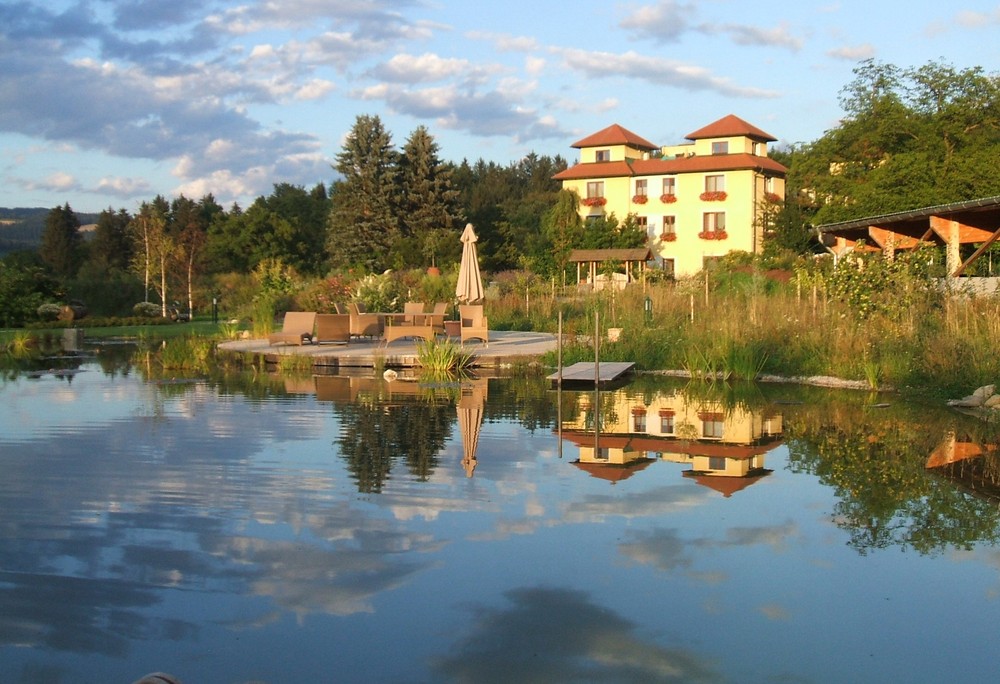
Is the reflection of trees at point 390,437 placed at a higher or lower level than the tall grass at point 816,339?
lower

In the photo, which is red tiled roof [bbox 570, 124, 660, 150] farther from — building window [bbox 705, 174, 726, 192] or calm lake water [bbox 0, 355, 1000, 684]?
calm lake water [bbox 0, 355, 1000, 684]

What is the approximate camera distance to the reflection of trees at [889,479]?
18.5ft

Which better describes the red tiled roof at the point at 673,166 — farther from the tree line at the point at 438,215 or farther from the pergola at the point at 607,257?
the pergola at the point at 607,257

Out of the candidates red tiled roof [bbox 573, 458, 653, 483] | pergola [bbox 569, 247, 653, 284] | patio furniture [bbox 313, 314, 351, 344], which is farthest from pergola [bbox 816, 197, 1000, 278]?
pergola [bbox 569, 247, 653, 284]

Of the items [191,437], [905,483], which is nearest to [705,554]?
[905,483]

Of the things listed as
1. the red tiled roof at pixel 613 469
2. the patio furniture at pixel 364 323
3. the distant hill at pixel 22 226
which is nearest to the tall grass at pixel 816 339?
the patio furniture at pixel 364 323

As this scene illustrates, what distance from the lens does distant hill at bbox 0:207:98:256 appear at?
2444 inches

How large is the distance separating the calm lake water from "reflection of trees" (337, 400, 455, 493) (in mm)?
57

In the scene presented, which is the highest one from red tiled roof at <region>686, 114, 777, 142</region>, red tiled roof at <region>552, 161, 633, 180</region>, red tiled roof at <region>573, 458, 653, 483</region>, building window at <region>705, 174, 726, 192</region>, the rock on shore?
red tiled roof at <region>686, 114, 777, 142</region>

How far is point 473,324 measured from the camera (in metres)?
17.2

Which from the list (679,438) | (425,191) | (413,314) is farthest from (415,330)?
(425,191)

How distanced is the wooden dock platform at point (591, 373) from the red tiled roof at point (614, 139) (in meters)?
38.8

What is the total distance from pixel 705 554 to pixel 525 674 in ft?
5.96

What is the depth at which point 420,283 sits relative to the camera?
1056 inches
